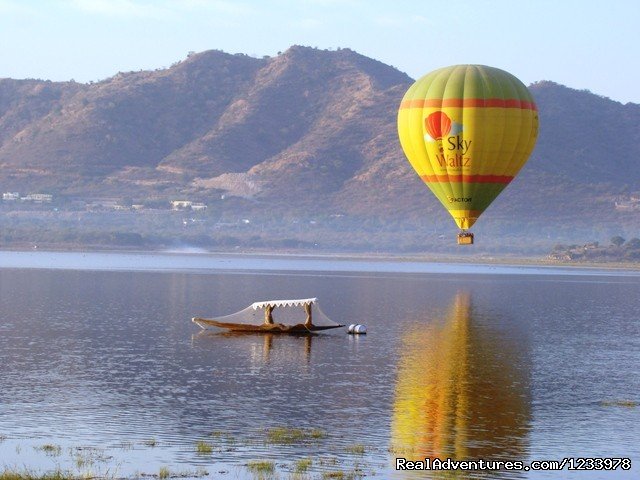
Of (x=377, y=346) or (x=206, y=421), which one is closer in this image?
(x=206, y=421)

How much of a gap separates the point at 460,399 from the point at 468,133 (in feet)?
104

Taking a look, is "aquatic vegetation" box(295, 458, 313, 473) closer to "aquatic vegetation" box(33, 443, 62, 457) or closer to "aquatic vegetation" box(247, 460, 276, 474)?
"aquatic vegetation" box(247, 460, 276, 474)

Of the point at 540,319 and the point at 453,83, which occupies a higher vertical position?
the point at 453,83

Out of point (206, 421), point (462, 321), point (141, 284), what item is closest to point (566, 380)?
point (206, 421)

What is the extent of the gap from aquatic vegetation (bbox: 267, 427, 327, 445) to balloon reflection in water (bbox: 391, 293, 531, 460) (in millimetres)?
2883

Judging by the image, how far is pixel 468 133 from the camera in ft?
291

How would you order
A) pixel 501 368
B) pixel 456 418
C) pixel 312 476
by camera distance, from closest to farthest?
1. pixel 312 476
2. pixel 456 418
3. pixel 501 368

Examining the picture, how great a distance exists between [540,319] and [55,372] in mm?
61582

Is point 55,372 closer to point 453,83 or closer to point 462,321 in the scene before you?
point 453,83

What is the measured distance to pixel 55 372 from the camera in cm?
6850

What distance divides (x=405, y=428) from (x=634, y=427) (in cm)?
911

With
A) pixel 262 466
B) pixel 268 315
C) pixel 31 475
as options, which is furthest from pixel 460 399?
pixel 268 315

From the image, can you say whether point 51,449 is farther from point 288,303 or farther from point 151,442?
point 288,303

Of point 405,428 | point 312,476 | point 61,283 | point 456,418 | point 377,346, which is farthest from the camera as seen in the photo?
point 61,283
